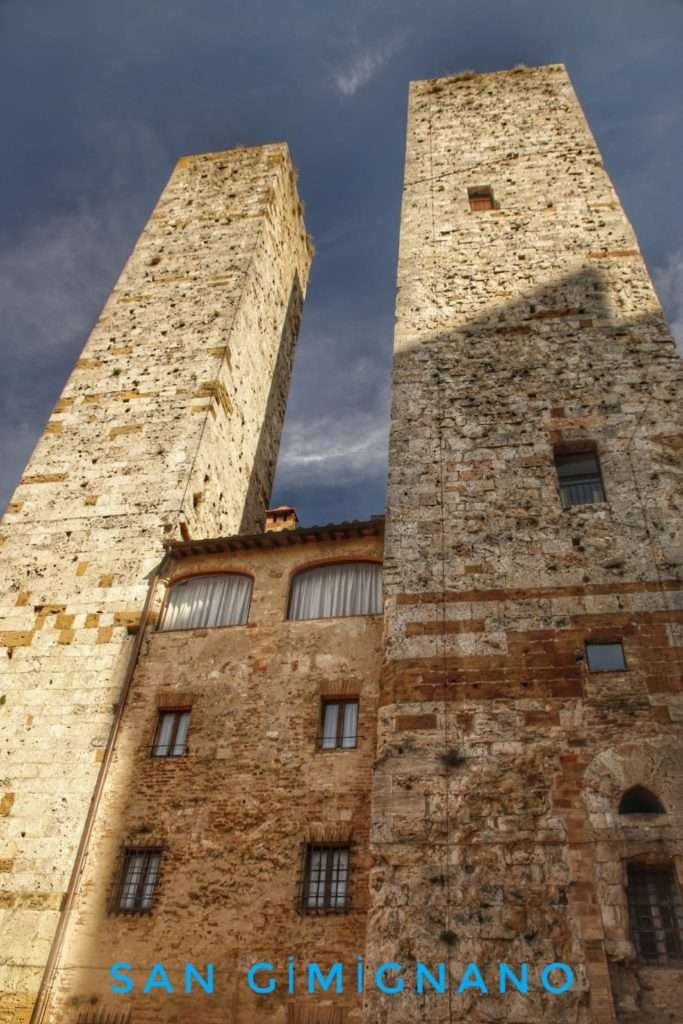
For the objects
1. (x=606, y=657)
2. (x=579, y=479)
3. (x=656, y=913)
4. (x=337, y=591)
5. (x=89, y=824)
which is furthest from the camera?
(x=337, y=591)

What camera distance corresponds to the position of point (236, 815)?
32.1 ft

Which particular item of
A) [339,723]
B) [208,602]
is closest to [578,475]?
[339,723]

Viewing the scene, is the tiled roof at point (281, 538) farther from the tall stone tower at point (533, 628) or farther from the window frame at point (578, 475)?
the window frame at point (578, 475)

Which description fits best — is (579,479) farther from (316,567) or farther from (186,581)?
(186,581)

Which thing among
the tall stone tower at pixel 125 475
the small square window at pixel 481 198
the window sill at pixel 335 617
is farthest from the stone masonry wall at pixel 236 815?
the small square window at pixel 481 198

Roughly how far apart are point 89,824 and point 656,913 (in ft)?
21.7

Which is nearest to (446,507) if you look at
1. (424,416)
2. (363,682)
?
(424,416)

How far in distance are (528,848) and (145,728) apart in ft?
18.4

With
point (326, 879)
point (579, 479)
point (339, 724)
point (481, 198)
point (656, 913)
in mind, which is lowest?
point (656, 913)

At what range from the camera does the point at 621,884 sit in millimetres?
6992

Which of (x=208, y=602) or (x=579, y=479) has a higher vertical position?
(x=579, y=479)

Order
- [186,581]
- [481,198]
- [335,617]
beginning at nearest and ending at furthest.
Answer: [335,617] → [186,581] → [481,198]

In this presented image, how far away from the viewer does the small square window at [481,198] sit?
15.5 m

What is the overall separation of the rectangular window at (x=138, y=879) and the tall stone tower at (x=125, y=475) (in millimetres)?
682
